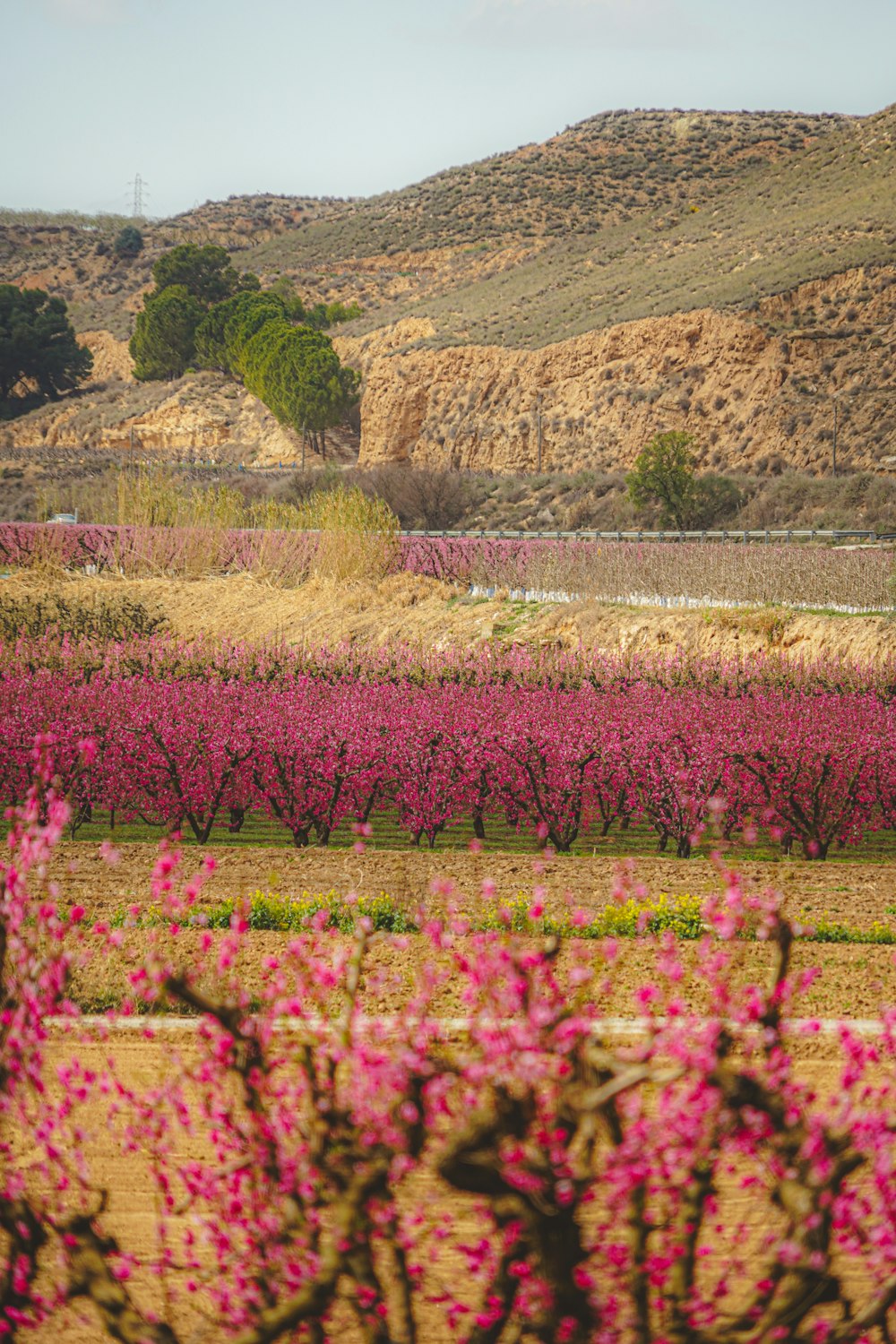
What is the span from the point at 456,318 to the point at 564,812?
62.6 metres

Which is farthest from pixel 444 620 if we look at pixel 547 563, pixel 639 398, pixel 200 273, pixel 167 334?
pixel 200 273

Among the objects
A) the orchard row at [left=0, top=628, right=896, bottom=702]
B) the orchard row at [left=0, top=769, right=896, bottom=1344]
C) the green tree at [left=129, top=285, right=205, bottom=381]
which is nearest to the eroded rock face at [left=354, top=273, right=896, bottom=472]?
the green tree at [left=129, top=285, right=205, bottom=381]

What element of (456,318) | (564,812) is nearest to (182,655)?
(564,812)

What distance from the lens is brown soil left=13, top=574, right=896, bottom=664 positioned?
17.0 metres

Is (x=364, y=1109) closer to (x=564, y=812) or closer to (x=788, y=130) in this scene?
(x=564, y=812)

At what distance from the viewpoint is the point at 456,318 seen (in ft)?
228

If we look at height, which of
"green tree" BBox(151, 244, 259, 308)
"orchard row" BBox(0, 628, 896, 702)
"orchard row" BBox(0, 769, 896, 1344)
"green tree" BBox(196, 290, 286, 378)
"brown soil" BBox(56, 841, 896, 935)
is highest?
"green tree" BBox(151, 244, 259, 308)

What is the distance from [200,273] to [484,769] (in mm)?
79965

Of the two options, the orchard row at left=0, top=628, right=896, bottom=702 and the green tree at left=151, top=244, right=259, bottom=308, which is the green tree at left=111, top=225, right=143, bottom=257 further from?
the orchard row at left=0, top=628, right=896, bottom=702

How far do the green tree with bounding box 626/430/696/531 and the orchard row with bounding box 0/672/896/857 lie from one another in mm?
27681

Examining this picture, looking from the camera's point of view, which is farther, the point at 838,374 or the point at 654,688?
the point at 838,374

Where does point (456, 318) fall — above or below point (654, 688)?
above

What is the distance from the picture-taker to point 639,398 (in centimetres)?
5144

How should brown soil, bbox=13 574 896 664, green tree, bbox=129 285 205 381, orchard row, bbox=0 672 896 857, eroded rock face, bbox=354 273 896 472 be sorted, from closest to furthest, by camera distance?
orchard row, bbox=0 672 896 857 < brown soil, bbox=13 574 896 664 < eroded rock face, bbox=354 273 896 472 < green tree, bbox=129 285 205 381
